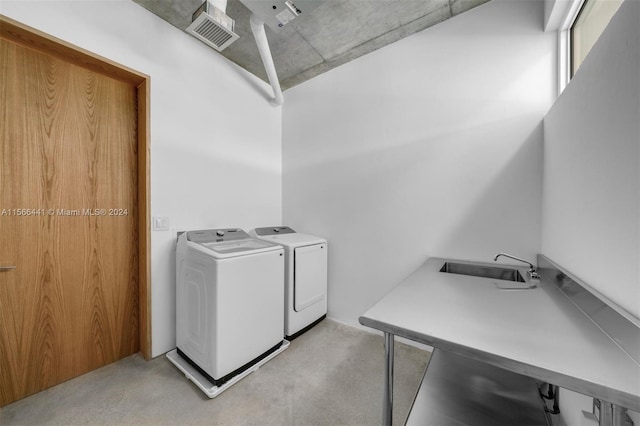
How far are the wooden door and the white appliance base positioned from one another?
0.46 m

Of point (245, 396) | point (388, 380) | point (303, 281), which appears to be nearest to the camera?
point (388, 380)

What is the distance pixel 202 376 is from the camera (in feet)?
5.74

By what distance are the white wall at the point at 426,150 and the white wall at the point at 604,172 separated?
0.42 m

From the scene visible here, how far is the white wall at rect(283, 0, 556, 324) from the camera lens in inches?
70.1

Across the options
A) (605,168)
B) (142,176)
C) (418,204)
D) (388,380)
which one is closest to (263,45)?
(142,176)

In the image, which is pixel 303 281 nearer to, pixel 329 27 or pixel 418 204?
pixel 418 204

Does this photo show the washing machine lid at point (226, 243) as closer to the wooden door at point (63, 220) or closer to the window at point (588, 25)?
the wooden door at point (63, 220)

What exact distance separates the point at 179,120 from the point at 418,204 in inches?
93.5

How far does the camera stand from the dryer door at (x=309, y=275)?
7.55 ft

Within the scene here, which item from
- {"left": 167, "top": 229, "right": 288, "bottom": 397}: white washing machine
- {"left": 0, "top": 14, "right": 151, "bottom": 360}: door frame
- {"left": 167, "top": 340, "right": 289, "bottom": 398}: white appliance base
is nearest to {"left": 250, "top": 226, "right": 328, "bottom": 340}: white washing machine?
{"left": 167, "top": 229, "right": 288, "bottom": 397}: white washing machine

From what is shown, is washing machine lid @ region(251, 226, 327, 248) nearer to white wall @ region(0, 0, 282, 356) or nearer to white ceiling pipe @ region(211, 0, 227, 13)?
white wall @ region(0, 0, 282, 356)

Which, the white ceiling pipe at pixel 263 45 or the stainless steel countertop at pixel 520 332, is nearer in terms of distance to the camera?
the stainless steel countertop at pixel 520 332

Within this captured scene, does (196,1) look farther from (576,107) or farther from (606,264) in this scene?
(606,264)

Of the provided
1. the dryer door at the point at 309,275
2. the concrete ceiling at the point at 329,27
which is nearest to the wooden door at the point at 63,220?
the concrete ceiling at the point at 329,27
